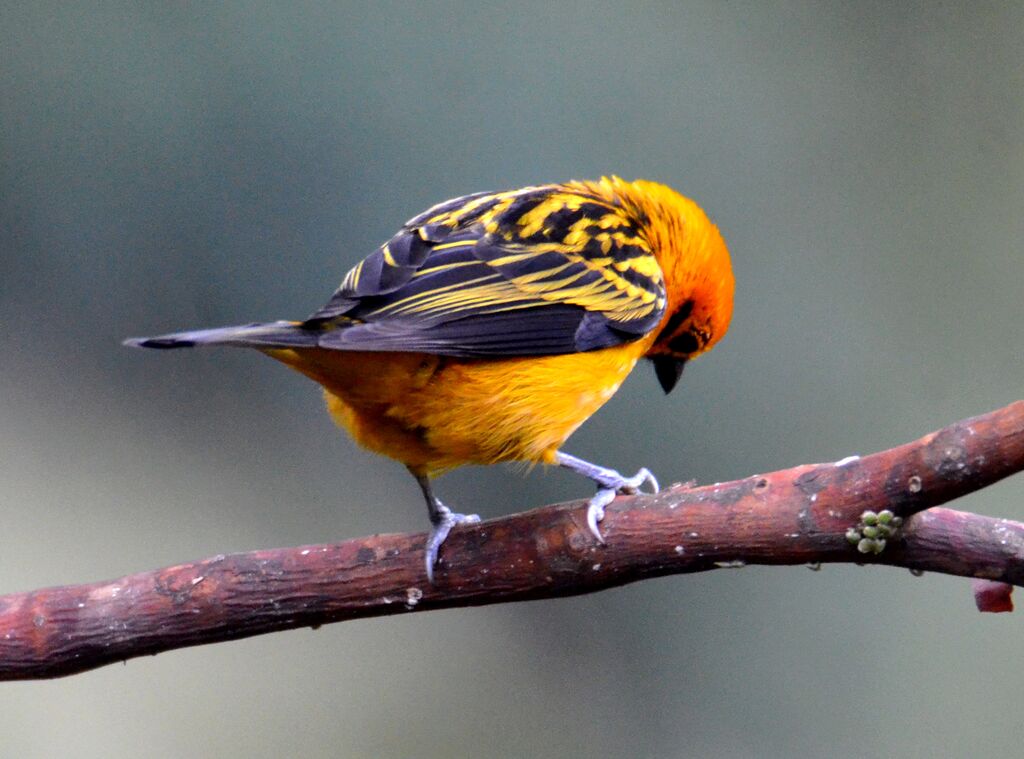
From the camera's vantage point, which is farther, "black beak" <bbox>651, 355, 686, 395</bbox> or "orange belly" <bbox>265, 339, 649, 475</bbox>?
"black beak" <bbox>651, 355, 686, 395</bbox>

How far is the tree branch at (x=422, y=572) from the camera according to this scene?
2.43m

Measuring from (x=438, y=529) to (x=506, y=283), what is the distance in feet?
2.34

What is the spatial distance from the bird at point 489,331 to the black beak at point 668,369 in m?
0.32

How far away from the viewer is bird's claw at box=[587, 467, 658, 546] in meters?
2.66

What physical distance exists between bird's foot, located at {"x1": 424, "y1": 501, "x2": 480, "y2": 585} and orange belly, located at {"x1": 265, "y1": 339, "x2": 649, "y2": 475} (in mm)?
149

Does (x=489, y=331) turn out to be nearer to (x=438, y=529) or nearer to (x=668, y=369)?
(x=438, y=529)

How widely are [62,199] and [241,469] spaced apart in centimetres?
131

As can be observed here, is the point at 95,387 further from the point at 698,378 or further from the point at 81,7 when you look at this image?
the point at 698,378

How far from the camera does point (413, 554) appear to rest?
2836 mm

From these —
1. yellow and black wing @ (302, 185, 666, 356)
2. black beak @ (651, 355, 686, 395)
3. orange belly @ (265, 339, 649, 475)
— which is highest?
yellow and black wing @ (302, 185, 666, 356)

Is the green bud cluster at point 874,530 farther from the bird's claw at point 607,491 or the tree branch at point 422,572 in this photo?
the bird's claw at point 607,491

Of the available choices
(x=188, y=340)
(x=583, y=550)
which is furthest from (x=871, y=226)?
(x=188, y=340)

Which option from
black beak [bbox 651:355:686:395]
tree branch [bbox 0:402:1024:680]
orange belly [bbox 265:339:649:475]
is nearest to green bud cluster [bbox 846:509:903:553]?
tree branch [bbox 0:402:1024:680]

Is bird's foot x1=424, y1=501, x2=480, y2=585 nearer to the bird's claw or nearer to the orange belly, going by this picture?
the orange belly
